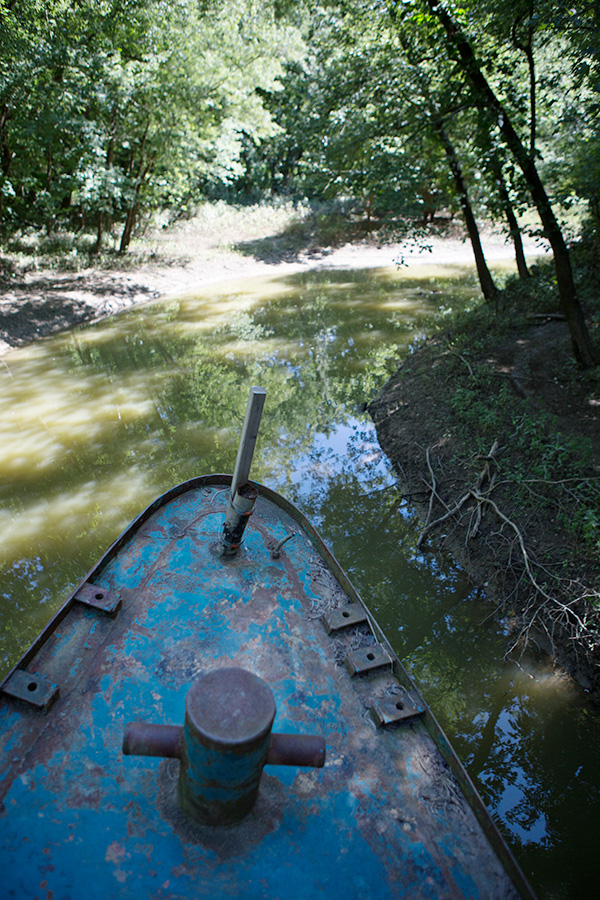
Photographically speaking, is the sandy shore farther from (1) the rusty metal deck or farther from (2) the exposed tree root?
(1) the rusty metal deck

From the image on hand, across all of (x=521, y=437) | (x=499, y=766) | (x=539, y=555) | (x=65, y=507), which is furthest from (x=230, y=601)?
(x=521, y=437)

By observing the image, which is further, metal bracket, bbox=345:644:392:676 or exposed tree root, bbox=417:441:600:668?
exposed tree root, bbox=417:441:600:668

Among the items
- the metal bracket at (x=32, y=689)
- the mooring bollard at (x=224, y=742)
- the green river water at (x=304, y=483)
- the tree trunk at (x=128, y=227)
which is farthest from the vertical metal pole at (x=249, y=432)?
the tree trunk at (x=128, y=227)

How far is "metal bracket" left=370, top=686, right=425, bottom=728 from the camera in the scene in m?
2.63

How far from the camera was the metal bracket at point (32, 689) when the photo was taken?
257 cm

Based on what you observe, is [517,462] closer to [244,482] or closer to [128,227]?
[244,482]

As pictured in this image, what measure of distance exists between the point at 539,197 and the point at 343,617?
Result: 5726 millimetres

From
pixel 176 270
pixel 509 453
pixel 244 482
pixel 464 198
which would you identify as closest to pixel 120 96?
pixel 176 270

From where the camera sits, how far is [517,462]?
5590 millimetres

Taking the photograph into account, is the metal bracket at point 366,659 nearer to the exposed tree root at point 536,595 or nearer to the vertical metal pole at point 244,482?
the vertical metal pole at point 244,482

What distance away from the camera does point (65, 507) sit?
5.84m

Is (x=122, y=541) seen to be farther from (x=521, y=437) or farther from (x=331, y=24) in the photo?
(x=331, y=24)

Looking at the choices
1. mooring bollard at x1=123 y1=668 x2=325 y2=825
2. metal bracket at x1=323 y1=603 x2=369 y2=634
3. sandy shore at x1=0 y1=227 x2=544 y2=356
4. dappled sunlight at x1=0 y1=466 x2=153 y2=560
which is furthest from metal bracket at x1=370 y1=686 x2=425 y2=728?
sandy shore at x1=0 y1=227 x2=544 y2=356

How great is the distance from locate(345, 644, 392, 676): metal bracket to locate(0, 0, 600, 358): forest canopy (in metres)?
5.21
